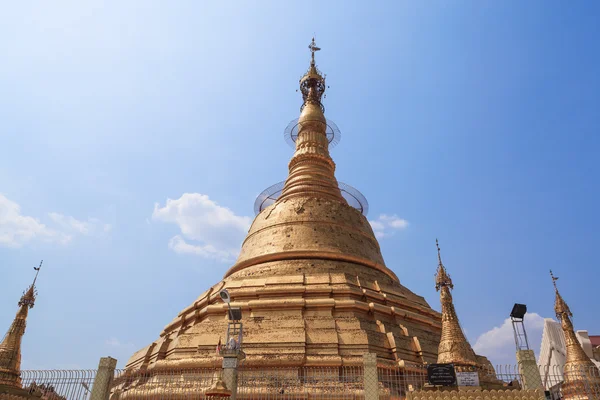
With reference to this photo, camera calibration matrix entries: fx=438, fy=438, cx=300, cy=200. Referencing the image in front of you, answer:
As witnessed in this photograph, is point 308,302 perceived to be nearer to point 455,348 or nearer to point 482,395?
point 455,348

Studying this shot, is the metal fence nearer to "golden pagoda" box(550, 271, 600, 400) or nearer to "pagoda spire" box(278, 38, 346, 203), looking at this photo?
"golden pagoda" box(550, 271, 600, 400)

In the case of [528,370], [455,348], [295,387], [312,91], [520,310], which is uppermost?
[312,91]

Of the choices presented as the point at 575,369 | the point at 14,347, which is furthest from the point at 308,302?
the point at 14,347

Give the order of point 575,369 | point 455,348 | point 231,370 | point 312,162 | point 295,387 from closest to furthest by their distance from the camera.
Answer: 1. point 231,370
2. point 295,387
3. point 455,348
4. point 575,369
5. point 312,162

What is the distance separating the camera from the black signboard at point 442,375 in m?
11.2

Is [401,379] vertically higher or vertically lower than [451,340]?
lower

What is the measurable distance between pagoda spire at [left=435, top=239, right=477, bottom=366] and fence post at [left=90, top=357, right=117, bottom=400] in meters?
9.26

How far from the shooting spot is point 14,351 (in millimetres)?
15867

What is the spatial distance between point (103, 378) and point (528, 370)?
1055 cm

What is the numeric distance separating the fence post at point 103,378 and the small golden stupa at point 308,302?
2703 mm

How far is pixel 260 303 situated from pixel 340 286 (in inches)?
120

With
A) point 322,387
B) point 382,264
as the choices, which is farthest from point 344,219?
point 322,387

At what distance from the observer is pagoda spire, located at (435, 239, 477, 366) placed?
1283 cm

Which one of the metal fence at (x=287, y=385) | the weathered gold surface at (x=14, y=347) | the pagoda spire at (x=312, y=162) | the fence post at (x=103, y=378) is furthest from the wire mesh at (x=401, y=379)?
the weathered gold surface at (x=14, y=347)
